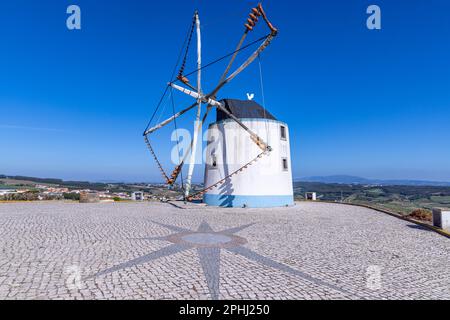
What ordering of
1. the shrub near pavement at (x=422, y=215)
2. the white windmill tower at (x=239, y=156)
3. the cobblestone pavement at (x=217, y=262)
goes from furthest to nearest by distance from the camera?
the white windmill tower at (x=239, y=156), the shrub near pavement at (x=422, y=215), the cobblestone pavement at (x=217, y=262)

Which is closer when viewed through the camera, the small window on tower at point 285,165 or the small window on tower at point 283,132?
the small window on tower at point 285,165

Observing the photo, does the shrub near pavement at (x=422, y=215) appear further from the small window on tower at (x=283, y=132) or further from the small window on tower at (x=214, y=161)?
the small window on tower at (x=214, y=161)

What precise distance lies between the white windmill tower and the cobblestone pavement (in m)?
9.69

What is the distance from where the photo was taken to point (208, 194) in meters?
25.1

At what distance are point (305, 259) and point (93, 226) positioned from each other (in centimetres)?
1031

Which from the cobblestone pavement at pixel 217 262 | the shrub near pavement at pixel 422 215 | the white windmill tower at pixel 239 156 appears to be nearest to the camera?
the cobblestone pavement at pixel 217 262

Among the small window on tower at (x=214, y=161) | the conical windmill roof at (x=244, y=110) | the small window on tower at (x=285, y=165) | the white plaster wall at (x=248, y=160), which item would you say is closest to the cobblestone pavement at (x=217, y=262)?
the white plaster wall at (x=248, y=160)

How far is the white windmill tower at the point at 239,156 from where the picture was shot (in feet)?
76.4

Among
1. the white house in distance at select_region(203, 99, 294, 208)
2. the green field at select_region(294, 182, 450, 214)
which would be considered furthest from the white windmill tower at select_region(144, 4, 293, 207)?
the green field at select_region(294, 182, 450, 214)

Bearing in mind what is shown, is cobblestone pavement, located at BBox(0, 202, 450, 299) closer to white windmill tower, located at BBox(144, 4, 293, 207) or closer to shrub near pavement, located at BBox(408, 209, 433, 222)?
shrub near pavement, located at BBox(408, 209, 433, 222)

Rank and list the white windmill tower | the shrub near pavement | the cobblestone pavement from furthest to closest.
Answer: the white windmill tower
the shrub near pavement
the cobblestone pavement

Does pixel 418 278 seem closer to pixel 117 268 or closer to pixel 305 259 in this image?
pixel 305 259

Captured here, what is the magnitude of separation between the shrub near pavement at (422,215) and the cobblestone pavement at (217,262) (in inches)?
143

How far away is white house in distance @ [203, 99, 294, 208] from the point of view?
2339 cm
